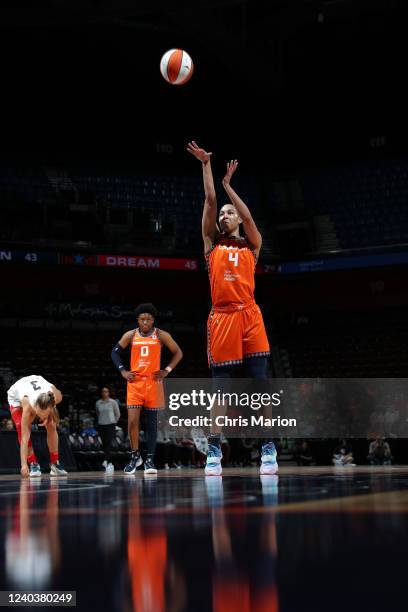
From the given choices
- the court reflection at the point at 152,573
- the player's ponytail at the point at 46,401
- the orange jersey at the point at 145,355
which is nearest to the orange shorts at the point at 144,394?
the orange jersey at the point at 145,355

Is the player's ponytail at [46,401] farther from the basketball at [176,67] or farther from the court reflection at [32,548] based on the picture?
the court reflection at [32,548]

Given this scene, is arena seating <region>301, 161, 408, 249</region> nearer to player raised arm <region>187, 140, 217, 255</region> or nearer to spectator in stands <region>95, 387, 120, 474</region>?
spectator in stands <region>95, 387, 120, 474</region>

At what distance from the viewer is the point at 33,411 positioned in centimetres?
955

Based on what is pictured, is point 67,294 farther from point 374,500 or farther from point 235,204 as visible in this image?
point 374,500

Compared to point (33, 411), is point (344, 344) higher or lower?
higher

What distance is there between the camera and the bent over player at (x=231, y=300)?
6.67 meters

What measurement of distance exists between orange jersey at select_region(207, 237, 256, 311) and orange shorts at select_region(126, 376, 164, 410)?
267 cm

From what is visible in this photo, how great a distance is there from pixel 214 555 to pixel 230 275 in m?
5.04

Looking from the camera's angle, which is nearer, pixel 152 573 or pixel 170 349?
pixel 152 573

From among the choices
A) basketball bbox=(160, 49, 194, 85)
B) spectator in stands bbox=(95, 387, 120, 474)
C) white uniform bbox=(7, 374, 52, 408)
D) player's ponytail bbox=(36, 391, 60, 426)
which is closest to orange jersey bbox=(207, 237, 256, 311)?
player's ponytail bbox=(36, 391, 60, 426)

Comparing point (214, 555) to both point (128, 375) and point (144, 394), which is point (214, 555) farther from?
point (144, 394)

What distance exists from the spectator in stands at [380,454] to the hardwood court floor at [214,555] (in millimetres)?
14511

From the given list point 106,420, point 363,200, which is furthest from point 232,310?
point 363,200

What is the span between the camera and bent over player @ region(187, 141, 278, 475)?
6.67m
